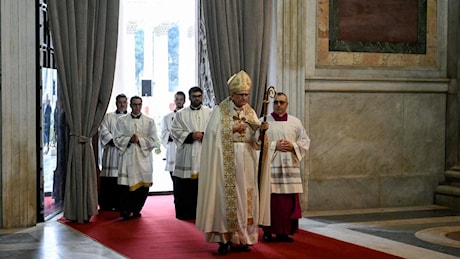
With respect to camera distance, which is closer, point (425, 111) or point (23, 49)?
point (23, 49)

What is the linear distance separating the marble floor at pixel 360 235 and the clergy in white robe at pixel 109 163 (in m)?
1.01

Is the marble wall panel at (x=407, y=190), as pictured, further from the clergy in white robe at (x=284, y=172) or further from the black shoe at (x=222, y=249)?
the black shoe at (x=222, y=249)

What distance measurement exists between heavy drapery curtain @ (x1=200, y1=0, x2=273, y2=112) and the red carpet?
79.3 inches

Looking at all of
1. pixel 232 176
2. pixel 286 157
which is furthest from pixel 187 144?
pixel 232 176

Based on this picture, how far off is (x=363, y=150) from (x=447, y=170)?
1.52 metres

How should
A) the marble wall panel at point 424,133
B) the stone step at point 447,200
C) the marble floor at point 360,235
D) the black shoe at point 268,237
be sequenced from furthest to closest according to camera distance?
1. the marble wall panel at point 424,133
2. the stone step at point 447,200
3. the black shoe at point 268,237
4. the marble floor at point 360,235

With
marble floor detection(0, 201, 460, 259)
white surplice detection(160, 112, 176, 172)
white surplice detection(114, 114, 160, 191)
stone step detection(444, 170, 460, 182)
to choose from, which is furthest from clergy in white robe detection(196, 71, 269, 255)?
stone step detection(444, 170, 460, 182)

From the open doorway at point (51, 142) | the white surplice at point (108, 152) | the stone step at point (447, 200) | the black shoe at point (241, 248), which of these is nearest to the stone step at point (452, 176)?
the stone step at point (447, 200)

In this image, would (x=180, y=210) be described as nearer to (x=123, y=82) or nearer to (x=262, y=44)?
(x=262, y=44)

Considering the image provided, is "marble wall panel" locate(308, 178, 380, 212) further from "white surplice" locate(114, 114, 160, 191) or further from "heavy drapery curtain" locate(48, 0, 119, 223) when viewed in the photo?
"heavy drapery curtain" locate(48, 0, 119, 223)

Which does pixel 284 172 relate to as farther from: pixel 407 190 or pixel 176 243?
pixel 407 190

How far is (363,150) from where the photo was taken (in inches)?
449

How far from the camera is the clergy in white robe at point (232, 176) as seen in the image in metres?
7.66

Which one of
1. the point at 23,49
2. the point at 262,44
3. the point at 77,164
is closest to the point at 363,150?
the point at 262,44
